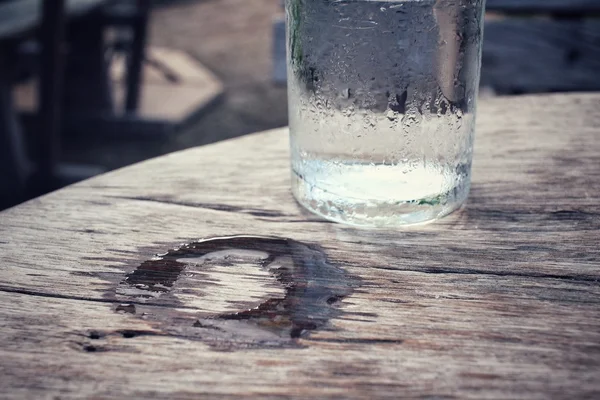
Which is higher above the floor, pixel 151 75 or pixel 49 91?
pixel 49 91

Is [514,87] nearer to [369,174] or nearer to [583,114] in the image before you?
Answer: [583,114]

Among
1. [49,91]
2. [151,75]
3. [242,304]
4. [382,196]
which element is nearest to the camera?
[242,304]

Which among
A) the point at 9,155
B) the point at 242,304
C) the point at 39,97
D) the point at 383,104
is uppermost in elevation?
the point at 383,104

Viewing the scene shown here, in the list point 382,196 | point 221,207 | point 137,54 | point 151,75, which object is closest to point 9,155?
point 137,54

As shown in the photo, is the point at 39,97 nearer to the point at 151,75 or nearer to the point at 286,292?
A: the point at 151,75

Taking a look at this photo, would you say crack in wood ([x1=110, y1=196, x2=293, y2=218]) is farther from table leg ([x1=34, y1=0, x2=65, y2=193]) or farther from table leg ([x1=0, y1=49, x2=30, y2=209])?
table leg ([x1=0, y1=49, x2=30, y2=209])

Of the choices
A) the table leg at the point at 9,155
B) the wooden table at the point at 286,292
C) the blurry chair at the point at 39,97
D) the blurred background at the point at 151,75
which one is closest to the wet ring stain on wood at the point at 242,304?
the wooden table at the point at 286,292

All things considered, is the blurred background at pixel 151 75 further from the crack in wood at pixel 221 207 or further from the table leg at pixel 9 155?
the crack in wood at pixel 221 207

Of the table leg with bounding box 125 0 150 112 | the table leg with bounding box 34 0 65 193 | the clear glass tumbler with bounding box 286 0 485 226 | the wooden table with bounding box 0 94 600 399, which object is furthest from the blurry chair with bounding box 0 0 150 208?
the clear glass tumbler with bounding box 286 0 485 226
